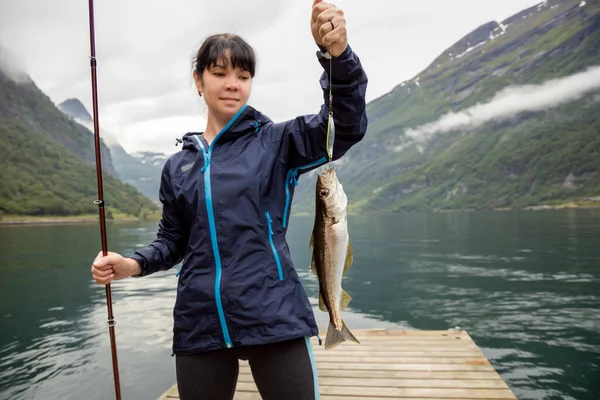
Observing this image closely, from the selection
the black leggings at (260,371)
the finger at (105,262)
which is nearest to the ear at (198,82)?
the finger at (105,262)

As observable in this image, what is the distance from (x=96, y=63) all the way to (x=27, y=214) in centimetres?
13111

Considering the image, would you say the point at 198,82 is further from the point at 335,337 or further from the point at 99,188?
the point at 335,337

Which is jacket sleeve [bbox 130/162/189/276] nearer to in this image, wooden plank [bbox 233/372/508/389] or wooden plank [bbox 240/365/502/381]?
wooden plank [bbox 233/372/508/389]

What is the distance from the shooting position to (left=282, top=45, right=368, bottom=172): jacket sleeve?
2428mm

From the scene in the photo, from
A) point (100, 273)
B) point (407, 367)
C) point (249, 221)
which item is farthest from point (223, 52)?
point (407, 367)

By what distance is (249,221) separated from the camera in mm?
2445

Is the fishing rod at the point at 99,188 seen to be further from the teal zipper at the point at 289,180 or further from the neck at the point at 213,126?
the teal zipper at the point at 289,180

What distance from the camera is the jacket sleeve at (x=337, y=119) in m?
2.43

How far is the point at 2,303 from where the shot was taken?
66.9ft

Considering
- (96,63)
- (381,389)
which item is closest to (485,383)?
(381,389)

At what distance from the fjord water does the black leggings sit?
28.6ft

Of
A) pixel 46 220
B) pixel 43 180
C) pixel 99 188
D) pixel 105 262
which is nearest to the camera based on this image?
pixel 105 262

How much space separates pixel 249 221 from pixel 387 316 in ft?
51.9

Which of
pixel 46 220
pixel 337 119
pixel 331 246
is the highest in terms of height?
pixel 46 220
